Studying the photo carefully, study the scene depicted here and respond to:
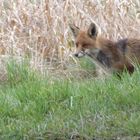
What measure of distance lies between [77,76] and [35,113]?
9.29 ft

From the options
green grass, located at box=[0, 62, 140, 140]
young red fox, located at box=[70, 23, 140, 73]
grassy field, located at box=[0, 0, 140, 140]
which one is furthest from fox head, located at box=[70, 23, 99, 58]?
green grass, located at box=[0, 62, 140, 140]

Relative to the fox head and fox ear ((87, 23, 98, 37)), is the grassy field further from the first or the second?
fox ear ((87, 23, 98, 37))

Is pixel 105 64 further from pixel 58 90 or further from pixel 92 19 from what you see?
pixel 58 90

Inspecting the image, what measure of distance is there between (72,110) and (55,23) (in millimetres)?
3900

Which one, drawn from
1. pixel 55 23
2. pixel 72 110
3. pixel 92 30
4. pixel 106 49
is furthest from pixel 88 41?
pixel 72 110

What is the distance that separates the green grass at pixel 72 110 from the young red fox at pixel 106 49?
154cm

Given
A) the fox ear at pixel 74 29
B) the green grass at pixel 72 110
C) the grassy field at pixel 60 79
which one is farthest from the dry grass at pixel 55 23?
the green grass at pixel 72 110

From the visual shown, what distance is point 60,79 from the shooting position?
8531 mm

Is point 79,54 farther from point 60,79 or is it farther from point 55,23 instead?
point 55,23

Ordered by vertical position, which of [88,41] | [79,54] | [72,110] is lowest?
[72,110]

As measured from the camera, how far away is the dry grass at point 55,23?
994cm

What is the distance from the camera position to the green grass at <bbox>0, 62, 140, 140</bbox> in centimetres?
606

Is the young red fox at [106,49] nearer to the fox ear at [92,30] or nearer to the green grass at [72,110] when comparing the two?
the fox ear at [92,30]

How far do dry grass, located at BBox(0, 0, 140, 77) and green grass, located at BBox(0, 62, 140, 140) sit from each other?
2.40 m
